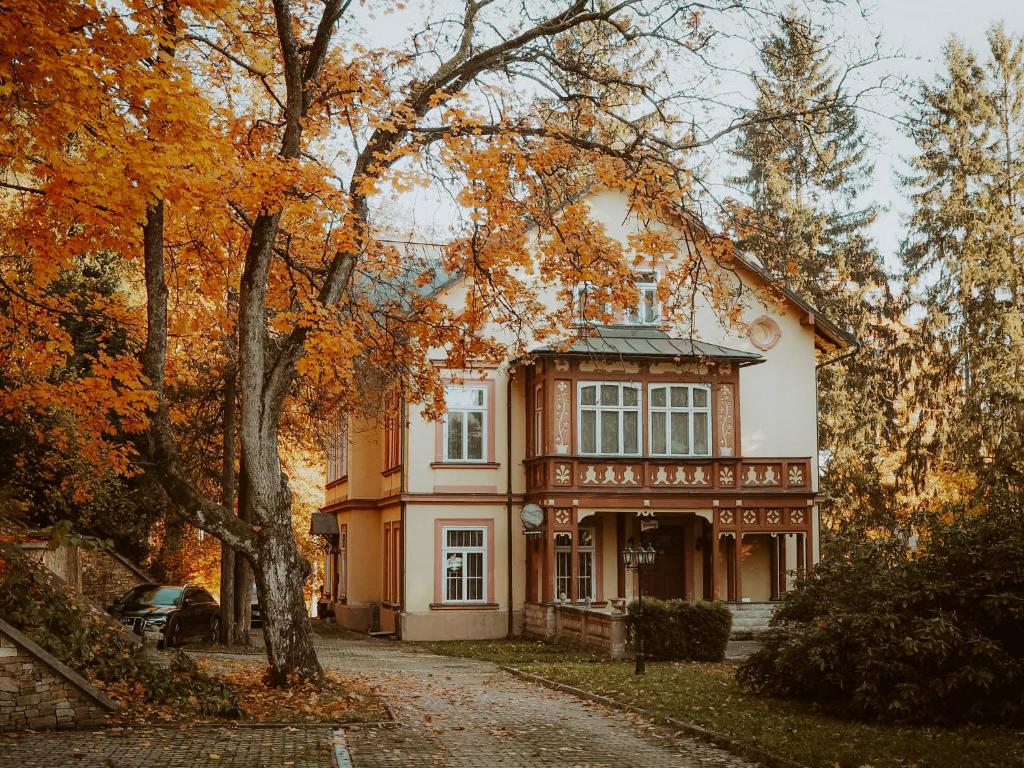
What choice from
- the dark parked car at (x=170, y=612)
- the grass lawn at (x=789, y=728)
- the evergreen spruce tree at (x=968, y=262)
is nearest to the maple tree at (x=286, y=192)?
the grass lawn at (x=789, y=728)

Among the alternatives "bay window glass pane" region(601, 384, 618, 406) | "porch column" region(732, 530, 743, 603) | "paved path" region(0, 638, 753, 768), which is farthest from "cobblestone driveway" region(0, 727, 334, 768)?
"porch column" region(732, 530, 743, 603)

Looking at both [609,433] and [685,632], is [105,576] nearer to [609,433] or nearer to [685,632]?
[609,433]

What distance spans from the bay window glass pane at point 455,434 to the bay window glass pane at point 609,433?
3693 mm

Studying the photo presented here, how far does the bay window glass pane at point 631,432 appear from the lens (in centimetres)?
2998

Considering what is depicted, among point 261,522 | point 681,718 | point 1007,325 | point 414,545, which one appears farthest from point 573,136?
point 1007,325

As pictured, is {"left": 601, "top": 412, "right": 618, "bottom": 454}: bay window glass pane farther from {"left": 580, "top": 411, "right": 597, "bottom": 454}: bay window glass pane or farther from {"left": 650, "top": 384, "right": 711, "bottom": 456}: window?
{"left": 650, "top": 384, "right": 711, "bottom": 456}: window

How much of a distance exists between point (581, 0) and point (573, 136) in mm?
1630

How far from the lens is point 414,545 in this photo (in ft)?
98.9

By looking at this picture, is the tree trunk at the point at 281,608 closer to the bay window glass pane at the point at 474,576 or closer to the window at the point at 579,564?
the bay window glass pane at the point at 474,576

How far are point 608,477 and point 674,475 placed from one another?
1.72 meters

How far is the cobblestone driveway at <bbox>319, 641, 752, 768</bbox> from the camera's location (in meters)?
10.7

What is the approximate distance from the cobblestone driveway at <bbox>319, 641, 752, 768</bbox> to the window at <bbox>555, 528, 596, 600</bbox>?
12208 millimetres

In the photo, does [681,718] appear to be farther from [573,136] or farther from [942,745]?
[573,136]

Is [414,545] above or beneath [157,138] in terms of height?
beneath
